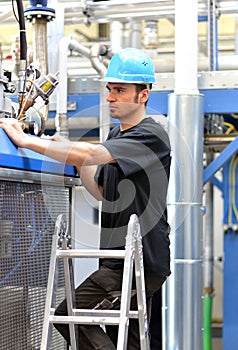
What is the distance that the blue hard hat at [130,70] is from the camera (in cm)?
219

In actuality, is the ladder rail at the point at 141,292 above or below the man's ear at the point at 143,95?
below

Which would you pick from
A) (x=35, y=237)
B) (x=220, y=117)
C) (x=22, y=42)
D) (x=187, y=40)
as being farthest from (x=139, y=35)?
(x=35, y=237)

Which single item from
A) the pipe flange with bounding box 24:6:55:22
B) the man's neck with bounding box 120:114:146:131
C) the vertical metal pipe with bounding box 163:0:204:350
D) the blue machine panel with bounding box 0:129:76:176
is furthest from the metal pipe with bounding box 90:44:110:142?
the man's neck with bounding box 120:114:146:131

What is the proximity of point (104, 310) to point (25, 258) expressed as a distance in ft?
0.98

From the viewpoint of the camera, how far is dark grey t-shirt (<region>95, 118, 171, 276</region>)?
209 centimetres

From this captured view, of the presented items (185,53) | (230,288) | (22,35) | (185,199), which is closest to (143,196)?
(22,35)

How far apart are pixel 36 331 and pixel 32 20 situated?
161 cm

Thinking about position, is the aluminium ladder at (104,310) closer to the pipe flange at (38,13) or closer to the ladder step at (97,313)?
the ladder step at (97,313)

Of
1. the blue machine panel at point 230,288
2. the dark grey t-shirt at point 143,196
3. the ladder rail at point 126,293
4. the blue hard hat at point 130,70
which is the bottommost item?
the blue machine panel at point 230,288

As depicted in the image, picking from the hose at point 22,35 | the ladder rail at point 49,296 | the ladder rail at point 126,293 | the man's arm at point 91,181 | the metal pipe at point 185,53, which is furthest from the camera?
the metal pipe at point 185,53

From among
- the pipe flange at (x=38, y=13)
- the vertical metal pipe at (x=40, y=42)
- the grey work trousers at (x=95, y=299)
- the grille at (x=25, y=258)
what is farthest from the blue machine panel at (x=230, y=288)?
the grey work trousers at (x=95, y=299)

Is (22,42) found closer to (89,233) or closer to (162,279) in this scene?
(162,279)

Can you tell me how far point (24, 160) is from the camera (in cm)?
206

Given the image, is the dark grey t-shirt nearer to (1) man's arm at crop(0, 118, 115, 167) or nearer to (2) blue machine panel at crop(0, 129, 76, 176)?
(1) man's arm at crop(0, 118, 115, 167)
